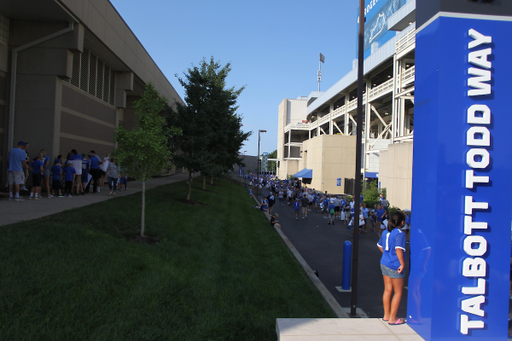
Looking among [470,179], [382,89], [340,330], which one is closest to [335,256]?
[340,330]

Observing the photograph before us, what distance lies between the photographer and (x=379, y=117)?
3381cm

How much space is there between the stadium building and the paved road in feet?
23.4

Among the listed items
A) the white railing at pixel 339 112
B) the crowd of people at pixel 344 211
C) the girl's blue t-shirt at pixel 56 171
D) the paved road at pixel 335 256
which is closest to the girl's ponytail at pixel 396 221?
the paved road at pixel 335 256

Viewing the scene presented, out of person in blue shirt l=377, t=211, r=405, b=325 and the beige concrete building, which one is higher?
the beige concrete building

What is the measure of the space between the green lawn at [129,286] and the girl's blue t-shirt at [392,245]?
1731 millimetres

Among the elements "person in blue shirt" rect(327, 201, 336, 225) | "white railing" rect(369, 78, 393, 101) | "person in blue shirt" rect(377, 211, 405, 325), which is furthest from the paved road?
"white railing" rect(369, 78, 393, 101)

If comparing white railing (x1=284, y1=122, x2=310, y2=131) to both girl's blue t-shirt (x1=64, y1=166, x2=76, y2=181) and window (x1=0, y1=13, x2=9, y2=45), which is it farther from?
girl's blue t-shirt (x1=64, y1=166, x2=76, y2=181)

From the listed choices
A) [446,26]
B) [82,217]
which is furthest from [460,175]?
[82,217]

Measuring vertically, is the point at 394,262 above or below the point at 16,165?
below

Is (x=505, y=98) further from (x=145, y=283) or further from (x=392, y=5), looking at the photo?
(x=392, y=5)

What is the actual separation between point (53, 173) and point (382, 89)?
30688mm

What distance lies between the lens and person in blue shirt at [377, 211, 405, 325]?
446 centimetres

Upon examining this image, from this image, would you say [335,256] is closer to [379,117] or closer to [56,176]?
[56,176]

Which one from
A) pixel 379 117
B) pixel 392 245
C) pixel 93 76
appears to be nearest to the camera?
pixel 392 245
